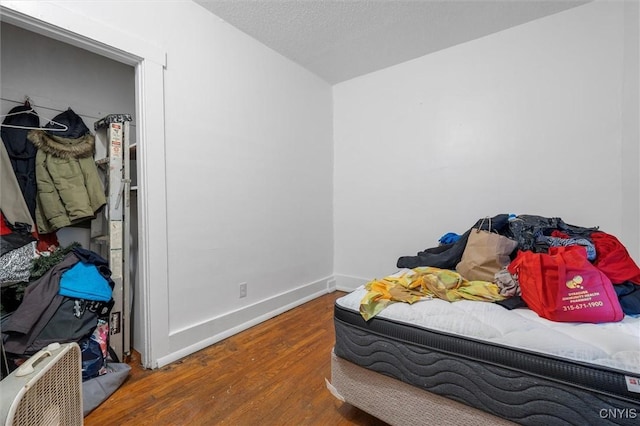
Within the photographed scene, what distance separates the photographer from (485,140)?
7.95 feet

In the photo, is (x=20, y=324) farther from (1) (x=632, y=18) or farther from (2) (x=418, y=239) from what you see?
(1) (x=632, y=18)

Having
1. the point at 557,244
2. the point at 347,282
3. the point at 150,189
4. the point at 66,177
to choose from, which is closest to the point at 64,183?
the point at 66,177

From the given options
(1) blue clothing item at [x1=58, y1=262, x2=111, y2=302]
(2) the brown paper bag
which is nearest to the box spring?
(2) the brown paper bag

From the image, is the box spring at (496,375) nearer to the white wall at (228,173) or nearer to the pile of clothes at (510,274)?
the pile of clothes at (510,274)

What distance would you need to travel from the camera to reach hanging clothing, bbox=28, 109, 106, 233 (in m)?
1.88

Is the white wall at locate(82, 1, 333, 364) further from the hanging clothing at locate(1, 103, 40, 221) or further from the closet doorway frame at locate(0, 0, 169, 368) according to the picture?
the hanging clothing at locate(1, 103, 40, 221)

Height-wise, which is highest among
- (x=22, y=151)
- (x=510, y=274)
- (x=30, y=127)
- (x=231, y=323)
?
(x=30, y=127)

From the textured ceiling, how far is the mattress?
2.10m

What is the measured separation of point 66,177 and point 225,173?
43.1 inches

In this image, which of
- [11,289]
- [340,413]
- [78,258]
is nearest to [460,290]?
[340,413]

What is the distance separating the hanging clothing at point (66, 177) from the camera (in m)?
1.88

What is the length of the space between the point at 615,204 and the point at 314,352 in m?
2.41

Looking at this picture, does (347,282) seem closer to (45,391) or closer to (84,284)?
(84,284)

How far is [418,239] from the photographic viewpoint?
9.07 feet
